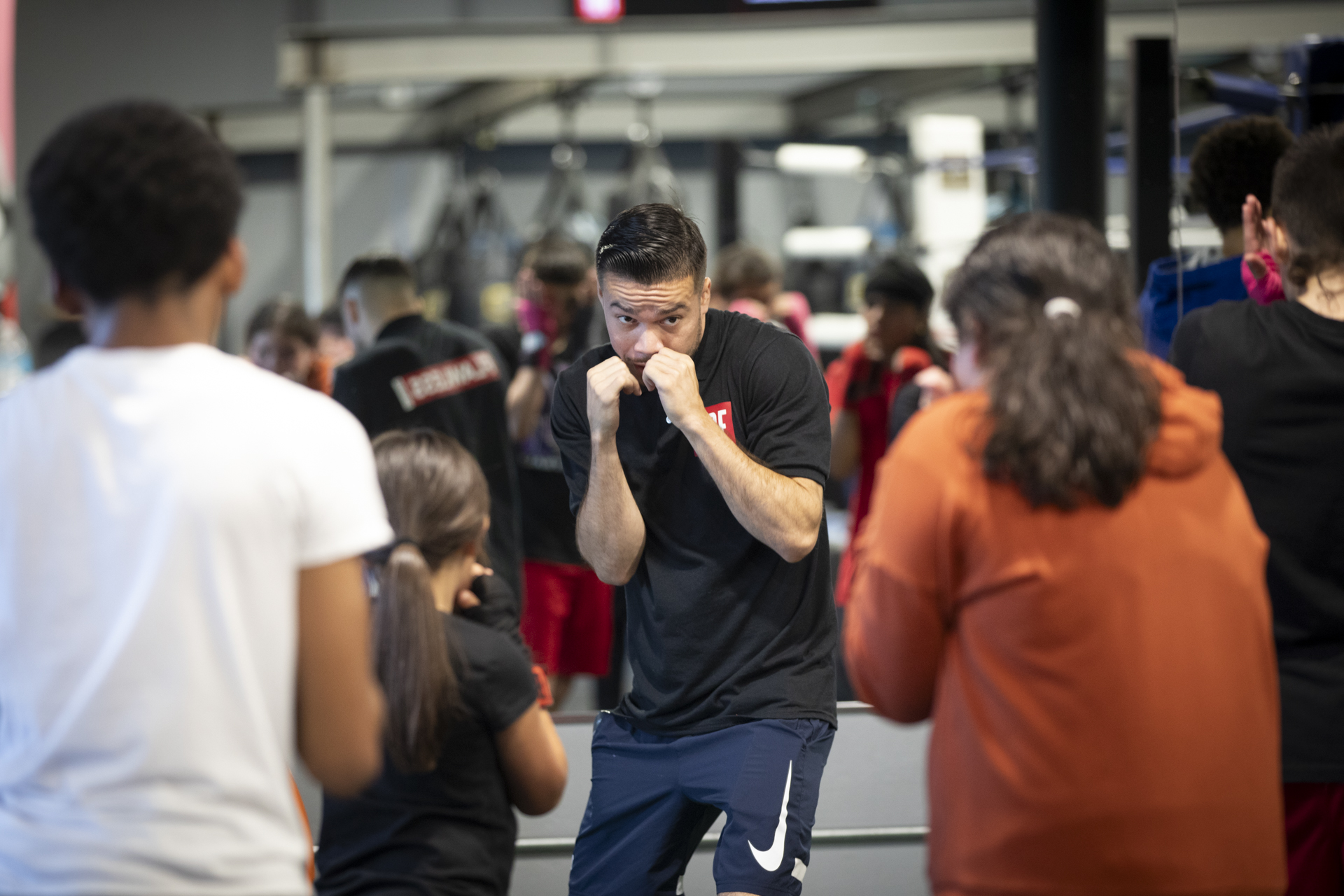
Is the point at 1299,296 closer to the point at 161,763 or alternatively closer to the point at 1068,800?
the point at 1068,800

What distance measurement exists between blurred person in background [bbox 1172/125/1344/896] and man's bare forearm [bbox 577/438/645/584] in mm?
872

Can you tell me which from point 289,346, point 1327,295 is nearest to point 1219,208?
point 1327,295

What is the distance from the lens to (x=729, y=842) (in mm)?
1902

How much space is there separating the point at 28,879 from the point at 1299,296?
66.0 inches

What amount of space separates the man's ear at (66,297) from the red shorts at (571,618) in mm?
2816

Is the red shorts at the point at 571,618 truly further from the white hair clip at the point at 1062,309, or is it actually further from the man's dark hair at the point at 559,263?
the white hair clip at the point at 1062,309

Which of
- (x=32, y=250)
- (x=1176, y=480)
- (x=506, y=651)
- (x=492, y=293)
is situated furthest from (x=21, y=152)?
(x=1176, y=480)

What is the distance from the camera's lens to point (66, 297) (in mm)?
1211

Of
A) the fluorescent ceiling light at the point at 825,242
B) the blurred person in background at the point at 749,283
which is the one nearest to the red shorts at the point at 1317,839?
the blurred person in background at the point at 749,283

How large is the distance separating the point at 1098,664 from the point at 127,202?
3.30ft

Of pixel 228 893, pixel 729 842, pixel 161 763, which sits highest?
pixel 161 763

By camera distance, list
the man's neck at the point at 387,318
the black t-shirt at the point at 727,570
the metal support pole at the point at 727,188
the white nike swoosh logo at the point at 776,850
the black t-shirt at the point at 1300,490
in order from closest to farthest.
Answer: the black t-shirt at the point at 1300,490, the white nike swoosh logo at the point at 776,850, the black t-shirt at the point at 727,570, the man's neck at the point at 387,318, the metal support pole at the point at 727,188

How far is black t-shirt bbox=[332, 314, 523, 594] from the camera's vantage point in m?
3.45

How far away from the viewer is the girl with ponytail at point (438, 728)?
1550 mm
